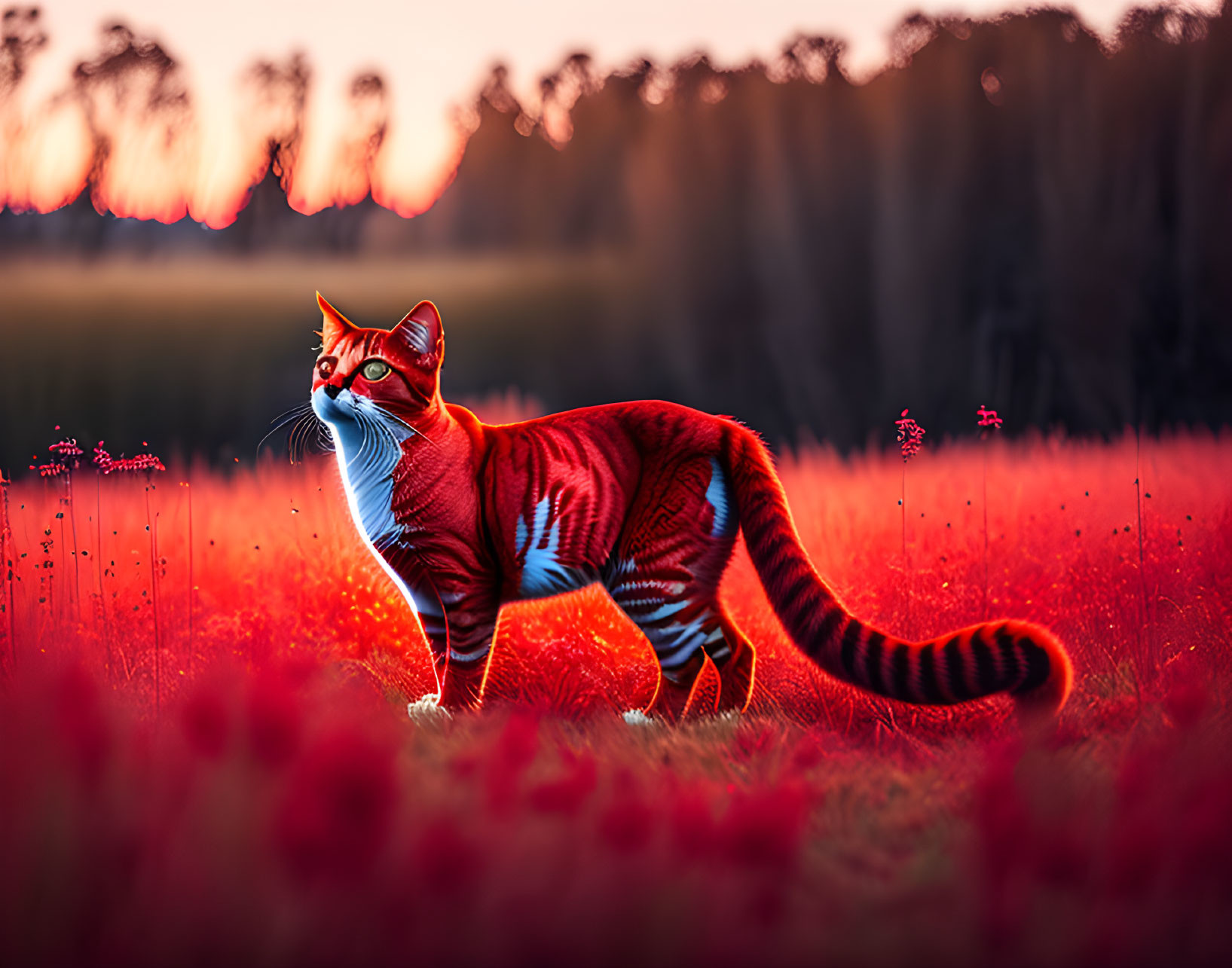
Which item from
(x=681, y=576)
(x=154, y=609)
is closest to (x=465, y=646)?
(x=681, y=576)

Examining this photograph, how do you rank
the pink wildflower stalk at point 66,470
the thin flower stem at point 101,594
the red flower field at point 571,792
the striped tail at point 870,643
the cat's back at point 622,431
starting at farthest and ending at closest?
1. the thin flower stem at point 101,594
2. the pink wildflower stalk at point 66,470
3. the cat's back at point 622,431
4. the striped tail at point 870,643
5. the red flower field at point 571,792

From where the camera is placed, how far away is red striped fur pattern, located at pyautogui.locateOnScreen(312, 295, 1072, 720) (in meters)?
2.55

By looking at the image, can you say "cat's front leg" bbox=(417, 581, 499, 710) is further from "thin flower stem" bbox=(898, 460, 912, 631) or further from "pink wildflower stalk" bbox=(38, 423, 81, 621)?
"thin flower stem" bbox=(898, 460, 912, 631)

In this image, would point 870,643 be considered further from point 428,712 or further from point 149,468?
point 149,468

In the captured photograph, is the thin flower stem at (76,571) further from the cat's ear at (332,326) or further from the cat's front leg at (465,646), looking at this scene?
the cat's front leg at (465,646)

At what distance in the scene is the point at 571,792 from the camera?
1185 mm

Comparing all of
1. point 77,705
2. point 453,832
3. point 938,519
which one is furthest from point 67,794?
point 938,519

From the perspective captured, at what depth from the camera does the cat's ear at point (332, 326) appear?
105 inches

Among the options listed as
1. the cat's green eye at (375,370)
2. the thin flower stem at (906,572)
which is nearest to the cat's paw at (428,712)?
the cat's green eye at (375,370)

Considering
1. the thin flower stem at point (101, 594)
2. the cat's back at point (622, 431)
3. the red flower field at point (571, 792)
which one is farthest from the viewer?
the thin flower stem at point (101, 594)

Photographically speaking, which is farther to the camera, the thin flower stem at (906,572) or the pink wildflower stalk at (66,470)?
the thin flower stem at (906,572)

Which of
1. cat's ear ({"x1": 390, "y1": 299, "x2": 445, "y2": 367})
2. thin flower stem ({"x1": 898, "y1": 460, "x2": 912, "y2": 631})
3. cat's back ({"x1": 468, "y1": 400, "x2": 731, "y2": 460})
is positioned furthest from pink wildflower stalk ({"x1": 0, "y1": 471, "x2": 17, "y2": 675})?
thin flower stem ({"x1": 898, "y1": 460, "x2": 912, "y2": 631})

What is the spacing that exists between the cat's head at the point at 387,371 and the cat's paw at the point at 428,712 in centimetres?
78

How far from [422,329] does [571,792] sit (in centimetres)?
169
